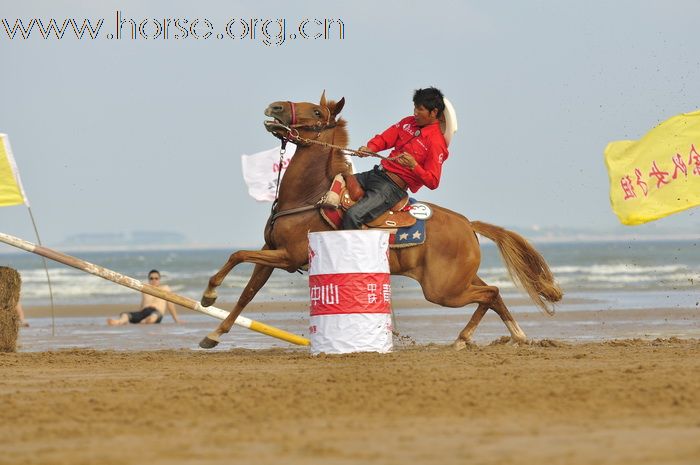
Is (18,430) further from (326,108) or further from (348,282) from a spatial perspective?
(326,108)

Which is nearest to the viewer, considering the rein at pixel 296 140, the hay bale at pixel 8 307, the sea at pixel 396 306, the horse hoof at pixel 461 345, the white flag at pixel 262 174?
the rein at pixel 296 140

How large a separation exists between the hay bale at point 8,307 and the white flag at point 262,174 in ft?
15.8

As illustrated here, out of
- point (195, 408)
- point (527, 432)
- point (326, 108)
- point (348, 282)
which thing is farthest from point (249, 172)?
point (527, 432)

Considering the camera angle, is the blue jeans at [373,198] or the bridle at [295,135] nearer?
the blue jeans at [373,198]

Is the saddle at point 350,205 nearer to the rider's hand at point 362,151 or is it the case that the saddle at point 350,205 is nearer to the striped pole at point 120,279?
the rider's hand at point 362,151

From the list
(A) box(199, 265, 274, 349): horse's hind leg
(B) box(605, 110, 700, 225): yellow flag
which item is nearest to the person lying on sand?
(A) box(199, 265, 274, 349): horse's hind leg

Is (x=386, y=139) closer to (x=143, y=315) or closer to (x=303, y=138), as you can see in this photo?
(x=303, y=138)

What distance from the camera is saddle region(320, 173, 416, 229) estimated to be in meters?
10.6

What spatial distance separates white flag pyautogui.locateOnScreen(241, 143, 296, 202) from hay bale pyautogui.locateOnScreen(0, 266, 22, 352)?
482cm

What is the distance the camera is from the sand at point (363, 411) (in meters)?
5.48

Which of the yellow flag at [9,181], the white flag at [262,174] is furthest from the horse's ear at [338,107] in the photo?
the white flag at [262,174]

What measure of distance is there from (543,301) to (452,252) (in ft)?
4.67

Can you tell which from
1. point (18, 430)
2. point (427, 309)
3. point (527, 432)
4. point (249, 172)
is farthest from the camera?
point (427, 309)

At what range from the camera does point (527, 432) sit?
5926mm
